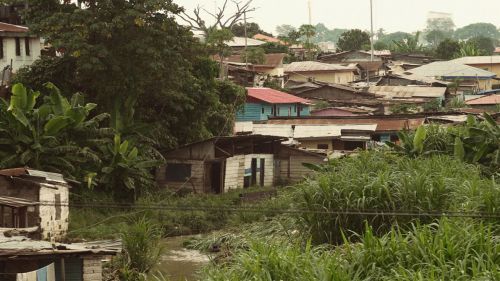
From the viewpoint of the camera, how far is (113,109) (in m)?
23.9

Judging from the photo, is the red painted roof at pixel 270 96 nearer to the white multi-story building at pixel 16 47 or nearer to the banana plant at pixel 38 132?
the white multi-story building at pixel 16 47

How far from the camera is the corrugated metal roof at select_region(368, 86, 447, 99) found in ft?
148

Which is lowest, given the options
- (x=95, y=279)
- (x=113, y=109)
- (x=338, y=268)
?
(x=95, y=279)

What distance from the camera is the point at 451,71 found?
5353 cm

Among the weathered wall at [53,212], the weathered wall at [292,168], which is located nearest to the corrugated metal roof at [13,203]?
the weathered wall at [53,212]

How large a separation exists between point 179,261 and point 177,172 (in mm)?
7434

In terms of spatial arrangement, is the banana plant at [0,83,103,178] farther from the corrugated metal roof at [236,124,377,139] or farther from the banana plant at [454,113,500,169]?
the corrugated metal roof at [236,124,377,139]

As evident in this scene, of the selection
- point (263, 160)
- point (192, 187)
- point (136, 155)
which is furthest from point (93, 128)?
point (263, 160)

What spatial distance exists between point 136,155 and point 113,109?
2.67 m

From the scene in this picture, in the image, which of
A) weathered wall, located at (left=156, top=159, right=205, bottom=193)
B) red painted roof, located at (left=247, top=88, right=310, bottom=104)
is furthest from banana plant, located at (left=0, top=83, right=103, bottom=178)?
Result: red painted roof, located at (left=247, top=88, right=310, bottom=104)

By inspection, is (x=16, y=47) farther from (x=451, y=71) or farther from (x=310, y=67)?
(x=451, y=71)

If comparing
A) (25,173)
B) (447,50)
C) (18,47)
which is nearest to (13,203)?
(25,173)

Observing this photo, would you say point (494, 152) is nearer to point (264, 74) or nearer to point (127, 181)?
point (127, 181)

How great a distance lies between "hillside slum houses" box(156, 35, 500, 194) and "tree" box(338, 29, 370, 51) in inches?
479
